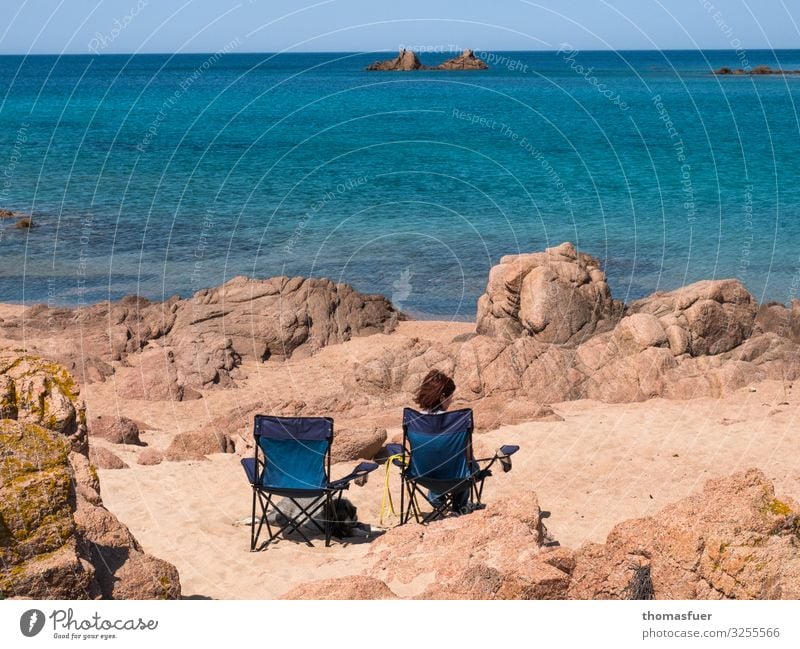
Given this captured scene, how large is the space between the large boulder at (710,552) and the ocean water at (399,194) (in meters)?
17.0

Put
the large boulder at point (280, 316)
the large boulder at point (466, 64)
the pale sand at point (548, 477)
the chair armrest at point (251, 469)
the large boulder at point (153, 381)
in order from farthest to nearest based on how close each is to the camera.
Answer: the large boulder at point (466, 64) < the large boulder at point (280, 316) < the large boulder at point (153, 381) < the chair armrest at point (251, 469) < the pale sand at point (548, 477)

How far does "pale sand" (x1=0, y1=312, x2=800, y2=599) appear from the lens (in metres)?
8.64

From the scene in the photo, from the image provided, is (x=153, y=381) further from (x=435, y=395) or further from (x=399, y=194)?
(x=399, y=194)

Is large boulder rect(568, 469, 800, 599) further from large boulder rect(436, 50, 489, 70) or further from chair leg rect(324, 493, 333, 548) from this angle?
large boulder rect(436, 50, 489, 70)

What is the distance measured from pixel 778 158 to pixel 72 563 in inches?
1905

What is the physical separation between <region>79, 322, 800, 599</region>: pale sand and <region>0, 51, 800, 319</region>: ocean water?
10.7m

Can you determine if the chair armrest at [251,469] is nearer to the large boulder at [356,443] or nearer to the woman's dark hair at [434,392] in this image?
the woman's dark hair at [434,392]

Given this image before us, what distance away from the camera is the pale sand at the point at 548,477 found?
28.3 feet

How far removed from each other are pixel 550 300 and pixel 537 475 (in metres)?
5.54

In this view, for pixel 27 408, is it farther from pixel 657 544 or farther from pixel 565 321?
pixel 565 321

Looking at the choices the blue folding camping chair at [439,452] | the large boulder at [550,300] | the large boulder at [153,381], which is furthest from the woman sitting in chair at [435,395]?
the large boulder at [550,300]

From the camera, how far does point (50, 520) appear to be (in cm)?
583

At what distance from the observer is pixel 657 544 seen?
6.48 meters

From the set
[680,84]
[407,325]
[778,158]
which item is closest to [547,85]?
[680,84]
